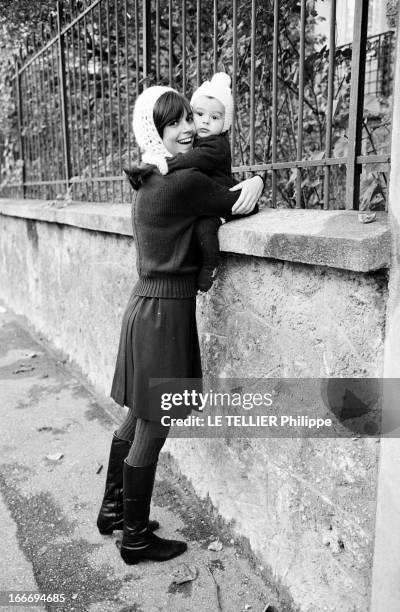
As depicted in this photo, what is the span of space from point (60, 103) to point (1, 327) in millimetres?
2744

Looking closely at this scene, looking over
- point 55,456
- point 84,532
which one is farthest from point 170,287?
point 55,456

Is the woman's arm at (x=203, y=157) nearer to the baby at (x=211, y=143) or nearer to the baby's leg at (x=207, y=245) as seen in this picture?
the baby at (x=211, y=143)

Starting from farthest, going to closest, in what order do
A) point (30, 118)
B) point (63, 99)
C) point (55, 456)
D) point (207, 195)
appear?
point (30, 118) → point (63, 99) → point (55, 456) → point (207, 195)

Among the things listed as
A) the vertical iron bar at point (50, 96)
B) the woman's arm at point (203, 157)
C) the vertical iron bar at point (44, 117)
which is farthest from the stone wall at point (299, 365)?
the vertical iron bar at point (44, 117)

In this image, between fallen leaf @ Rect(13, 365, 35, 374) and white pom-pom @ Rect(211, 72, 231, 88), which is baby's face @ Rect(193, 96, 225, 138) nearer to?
white pom-pom @ Rect(211, 72, 231, 88)

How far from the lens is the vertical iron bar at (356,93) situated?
6.20 ft

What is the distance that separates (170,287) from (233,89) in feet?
3.04

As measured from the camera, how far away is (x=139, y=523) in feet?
8.12

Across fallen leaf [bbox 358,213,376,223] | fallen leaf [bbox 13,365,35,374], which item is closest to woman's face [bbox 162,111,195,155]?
fallen leaf [bbox 358,213,376,223]

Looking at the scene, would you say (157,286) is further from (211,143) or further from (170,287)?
(211,143)

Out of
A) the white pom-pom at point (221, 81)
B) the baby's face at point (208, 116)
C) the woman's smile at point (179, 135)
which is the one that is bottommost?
the woman's smile at point (179, 135)

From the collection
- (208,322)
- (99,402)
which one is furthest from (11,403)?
(208,322)

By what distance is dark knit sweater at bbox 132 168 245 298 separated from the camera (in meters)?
2.15

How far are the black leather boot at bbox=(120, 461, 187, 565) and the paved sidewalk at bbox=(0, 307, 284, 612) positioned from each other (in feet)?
0.18
